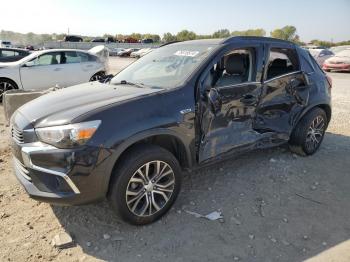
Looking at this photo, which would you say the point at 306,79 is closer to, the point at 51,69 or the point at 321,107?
the point at 321,107

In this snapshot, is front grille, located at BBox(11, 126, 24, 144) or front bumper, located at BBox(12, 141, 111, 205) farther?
front grille, located at BBox(11, 126, 24, 144)

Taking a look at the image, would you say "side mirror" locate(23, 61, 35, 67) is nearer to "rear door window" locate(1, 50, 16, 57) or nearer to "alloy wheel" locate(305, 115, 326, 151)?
"rear door window" locate(1, 50, 16, 57)

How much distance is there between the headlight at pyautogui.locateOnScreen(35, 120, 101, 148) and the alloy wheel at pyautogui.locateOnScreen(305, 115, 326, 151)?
11.6 feet

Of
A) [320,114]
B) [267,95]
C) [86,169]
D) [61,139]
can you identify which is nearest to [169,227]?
[86,169]

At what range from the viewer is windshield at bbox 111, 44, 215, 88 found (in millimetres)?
4027

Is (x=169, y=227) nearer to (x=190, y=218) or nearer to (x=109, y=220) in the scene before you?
(x=190, y=218)

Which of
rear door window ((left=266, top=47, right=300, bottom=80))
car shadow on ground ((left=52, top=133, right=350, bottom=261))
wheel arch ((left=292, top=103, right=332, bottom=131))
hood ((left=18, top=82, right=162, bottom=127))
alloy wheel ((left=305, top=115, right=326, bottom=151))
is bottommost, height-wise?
car shadow on ground ((left=52, top=133, right=350, bottom=261))

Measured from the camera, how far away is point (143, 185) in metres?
3.51

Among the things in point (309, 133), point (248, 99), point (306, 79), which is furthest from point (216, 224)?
point (306, 79)

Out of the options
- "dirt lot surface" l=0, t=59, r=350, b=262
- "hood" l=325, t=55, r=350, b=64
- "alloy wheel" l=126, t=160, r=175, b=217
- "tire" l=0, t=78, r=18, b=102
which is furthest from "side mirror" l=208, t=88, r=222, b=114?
"hood" l=325, t=55, r=350, b=64

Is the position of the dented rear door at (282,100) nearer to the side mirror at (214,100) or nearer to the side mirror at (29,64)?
the side mirror at (214,100)

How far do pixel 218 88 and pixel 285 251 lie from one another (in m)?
1.80

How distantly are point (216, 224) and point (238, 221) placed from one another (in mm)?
242

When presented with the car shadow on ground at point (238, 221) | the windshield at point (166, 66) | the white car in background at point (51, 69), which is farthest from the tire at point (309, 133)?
the white car in background at point (51, 69)
